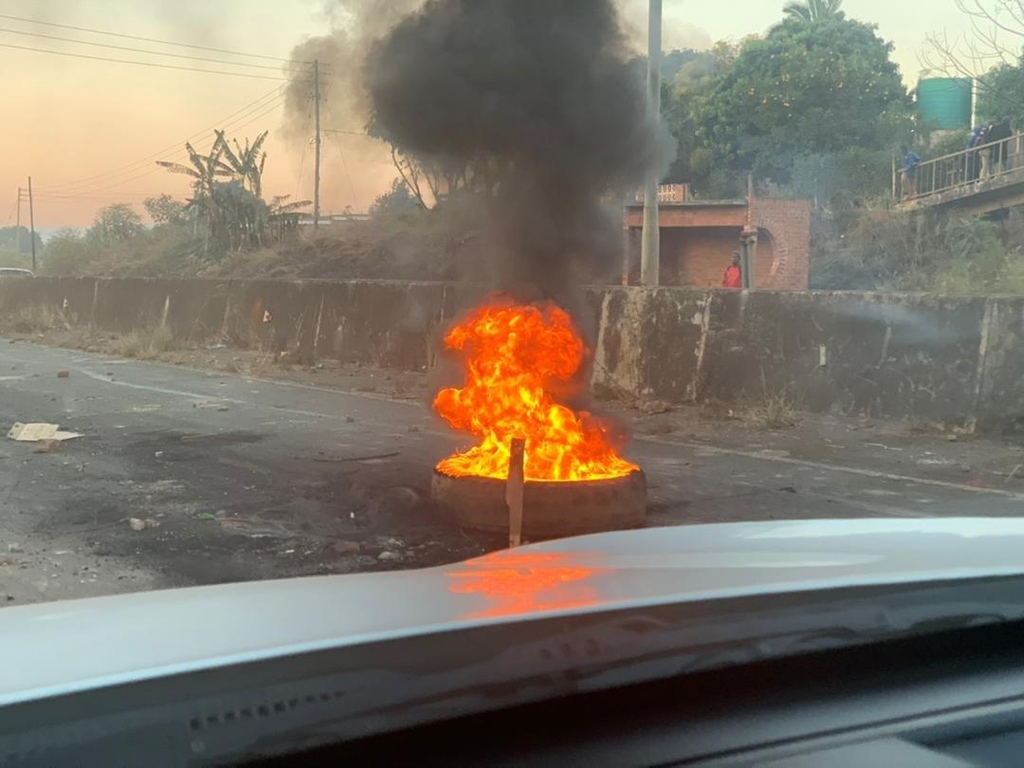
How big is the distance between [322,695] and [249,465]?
6729mm

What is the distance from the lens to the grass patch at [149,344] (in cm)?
1838

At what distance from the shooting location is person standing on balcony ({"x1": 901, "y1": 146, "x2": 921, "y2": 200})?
26.9m

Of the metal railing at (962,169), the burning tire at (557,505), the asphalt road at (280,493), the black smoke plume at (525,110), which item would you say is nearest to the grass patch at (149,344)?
the asphalt road at (280,493)

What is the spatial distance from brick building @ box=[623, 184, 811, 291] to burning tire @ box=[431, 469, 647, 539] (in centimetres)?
2131

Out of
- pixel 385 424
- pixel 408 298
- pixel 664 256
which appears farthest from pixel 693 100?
pixel 385 424

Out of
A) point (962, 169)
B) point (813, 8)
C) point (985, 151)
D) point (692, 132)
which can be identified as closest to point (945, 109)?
point (962, 169)

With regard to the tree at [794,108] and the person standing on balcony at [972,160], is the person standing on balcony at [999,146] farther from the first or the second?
the tree at [794,108]

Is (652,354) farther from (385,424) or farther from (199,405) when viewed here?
(199,405)

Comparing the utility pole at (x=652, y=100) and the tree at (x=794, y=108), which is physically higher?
the tree at (x=794, y=108)

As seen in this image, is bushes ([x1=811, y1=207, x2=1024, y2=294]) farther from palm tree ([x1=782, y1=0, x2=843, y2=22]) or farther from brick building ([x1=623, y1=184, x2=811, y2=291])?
palm tree ([x1=782, y1=0, x2=843, y2=22])

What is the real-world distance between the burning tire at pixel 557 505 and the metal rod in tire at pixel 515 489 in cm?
24

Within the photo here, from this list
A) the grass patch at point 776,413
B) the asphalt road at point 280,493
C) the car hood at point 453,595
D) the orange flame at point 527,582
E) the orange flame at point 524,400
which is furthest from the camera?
the grass patch at point 776,413

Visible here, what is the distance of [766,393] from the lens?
34.5ft

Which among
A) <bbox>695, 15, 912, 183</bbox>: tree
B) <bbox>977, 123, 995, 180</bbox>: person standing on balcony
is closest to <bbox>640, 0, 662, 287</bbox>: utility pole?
<bbox>977, 123, 995, 180</bbox>: person standing on balcony
